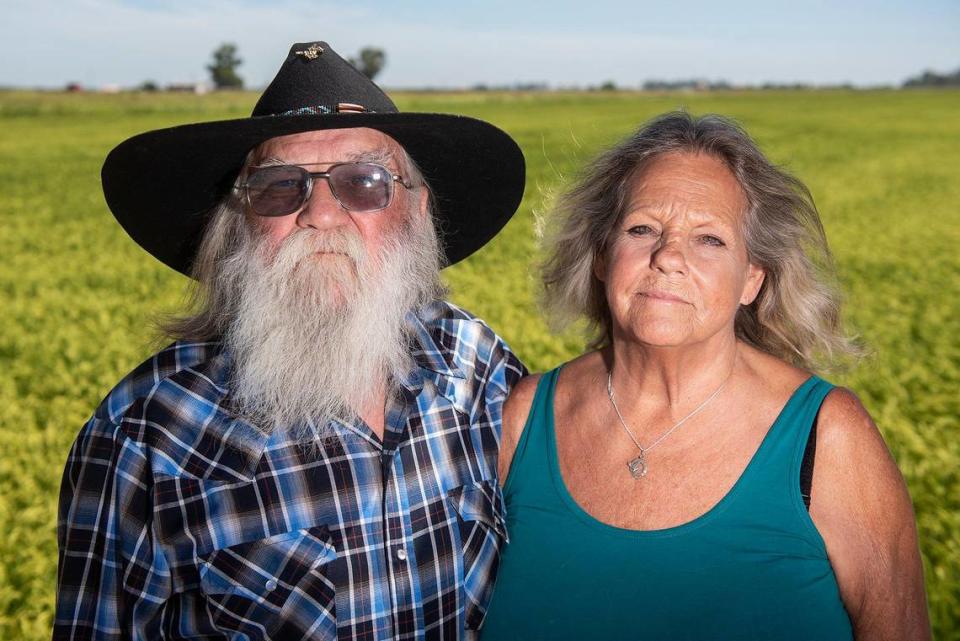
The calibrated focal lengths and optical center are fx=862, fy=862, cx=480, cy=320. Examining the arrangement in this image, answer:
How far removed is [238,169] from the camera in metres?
2.64

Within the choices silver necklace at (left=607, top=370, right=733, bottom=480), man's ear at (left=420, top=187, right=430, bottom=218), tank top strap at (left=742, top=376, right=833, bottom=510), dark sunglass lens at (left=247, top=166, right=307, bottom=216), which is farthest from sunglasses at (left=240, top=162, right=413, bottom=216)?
tank top strap at (left=742, top=376, right=833, bottom=510)

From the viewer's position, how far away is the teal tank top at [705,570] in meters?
2.11

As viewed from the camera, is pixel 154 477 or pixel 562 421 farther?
pixel 562 421

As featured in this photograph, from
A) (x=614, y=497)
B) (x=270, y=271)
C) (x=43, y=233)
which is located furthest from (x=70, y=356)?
(x=43, y=233)

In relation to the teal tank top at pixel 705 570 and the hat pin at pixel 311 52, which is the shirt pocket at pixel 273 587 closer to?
the teal tank top at pixel 705 570

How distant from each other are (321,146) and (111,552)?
122 cm

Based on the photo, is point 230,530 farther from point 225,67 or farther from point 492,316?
point 225,67

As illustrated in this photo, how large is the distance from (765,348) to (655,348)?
1.66 feet

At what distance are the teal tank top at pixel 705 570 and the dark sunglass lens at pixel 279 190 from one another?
110cm

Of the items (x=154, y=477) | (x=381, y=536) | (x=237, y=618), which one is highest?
(x=154, y=477)

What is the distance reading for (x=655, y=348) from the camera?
241 cm

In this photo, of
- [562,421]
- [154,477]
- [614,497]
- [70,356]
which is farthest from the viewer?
[70,356]

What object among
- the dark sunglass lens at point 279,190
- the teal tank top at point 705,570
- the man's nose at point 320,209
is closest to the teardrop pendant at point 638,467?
the teal tank top at point 705,570

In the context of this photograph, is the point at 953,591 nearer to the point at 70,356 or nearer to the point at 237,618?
the point at 237,618
